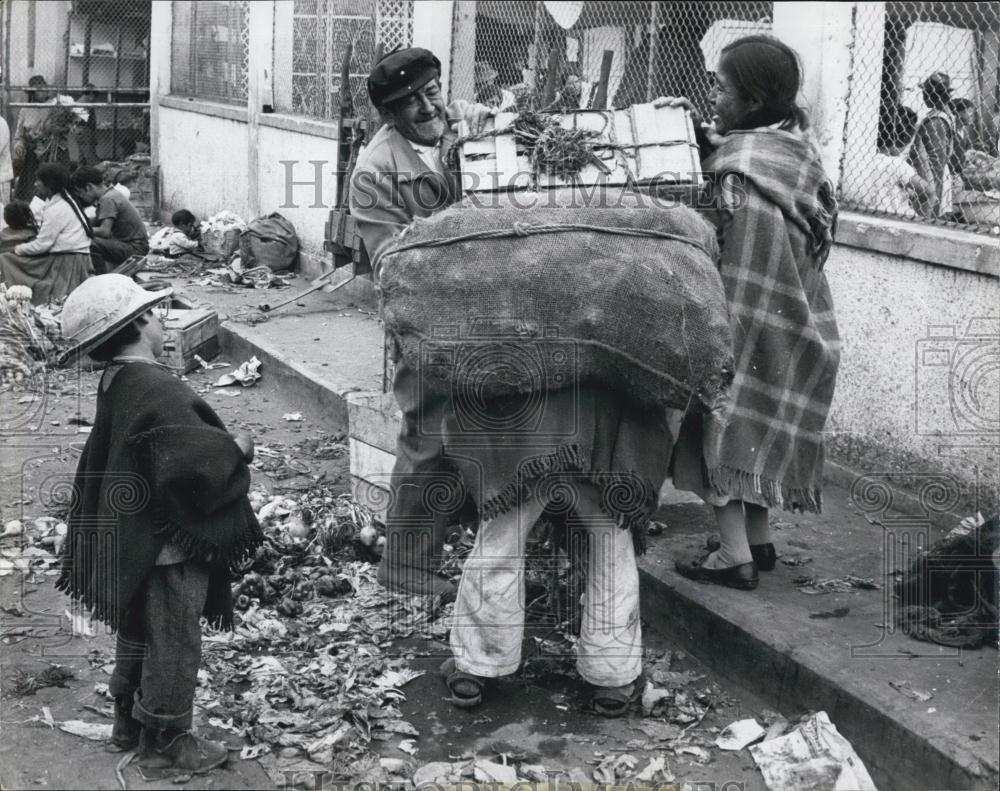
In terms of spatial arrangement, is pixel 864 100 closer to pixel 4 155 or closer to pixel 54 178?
pixel 54 178

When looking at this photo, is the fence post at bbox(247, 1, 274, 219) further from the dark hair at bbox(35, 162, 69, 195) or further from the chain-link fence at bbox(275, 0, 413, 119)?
the dark hair at bbox(35, 162, 69, 195)

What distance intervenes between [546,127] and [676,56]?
13.5 ft

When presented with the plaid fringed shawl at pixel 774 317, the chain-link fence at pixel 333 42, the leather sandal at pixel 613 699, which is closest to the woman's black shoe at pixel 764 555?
the plaid fringed shawl at pixel 774 317

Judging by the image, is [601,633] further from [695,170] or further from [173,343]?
[173,343]

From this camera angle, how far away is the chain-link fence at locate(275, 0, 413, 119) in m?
10.0

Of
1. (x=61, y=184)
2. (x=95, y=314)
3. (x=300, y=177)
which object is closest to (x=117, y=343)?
(x=95, y=314)

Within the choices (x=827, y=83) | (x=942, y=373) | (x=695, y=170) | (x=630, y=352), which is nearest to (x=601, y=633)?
(x=630, y=352)

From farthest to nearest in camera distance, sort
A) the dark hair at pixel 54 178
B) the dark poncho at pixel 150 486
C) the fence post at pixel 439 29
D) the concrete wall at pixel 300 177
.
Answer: the concrete wall at pixel 300 177 < the dark hair at pixel 54 178 < the fence post at pixel 439 29 < the dark poncho at pixel 150 486

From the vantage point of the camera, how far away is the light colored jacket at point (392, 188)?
442cm

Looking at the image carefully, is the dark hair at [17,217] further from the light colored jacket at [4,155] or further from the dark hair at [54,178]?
→ the light colored jacket at [4,155]

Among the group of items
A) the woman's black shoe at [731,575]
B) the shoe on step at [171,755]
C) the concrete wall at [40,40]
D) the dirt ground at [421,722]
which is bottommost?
the dirt ground at [421,722]

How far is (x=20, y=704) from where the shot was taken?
13.3 ft

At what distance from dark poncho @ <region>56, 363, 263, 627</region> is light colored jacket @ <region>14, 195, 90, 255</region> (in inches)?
273

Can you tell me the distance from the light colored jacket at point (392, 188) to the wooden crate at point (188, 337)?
4430 mm
